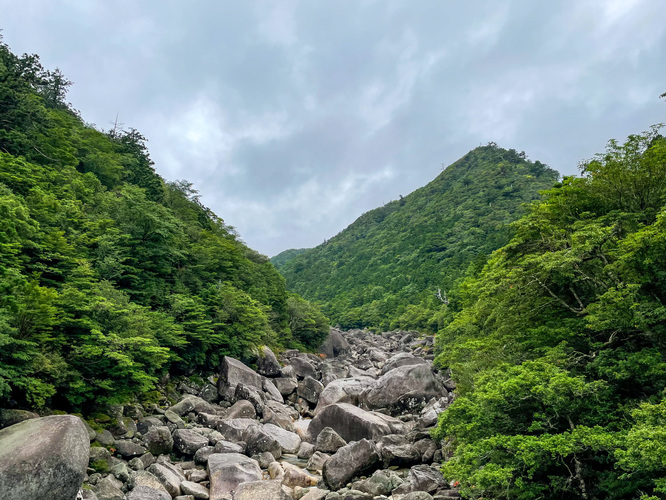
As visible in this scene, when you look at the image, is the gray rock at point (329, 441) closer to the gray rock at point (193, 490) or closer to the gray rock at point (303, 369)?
the gray rock at point (193, 490)

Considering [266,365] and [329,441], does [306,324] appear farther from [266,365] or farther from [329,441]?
[329,441]

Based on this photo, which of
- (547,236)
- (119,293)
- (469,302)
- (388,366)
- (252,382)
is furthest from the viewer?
(388,366)

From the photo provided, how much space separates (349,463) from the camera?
1323 centimetres

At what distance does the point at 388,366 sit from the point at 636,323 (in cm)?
2549

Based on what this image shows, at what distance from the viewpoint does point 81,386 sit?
42.4 ft

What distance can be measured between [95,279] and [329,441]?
41.3ft

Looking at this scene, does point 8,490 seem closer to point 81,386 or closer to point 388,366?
point 81,386

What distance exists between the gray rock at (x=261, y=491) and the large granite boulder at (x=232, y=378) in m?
11.7

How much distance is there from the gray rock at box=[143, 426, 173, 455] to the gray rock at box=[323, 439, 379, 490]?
6.16 m

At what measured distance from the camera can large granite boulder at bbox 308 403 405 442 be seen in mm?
16953

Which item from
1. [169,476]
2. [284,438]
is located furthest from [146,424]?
[284,438]

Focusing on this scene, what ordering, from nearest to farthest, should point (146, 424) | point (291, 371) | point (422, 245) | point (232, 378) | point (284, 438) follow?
point (146, 424)
point (284, 438)
point (232, 378)
point (291, 371)
point (422, 245)

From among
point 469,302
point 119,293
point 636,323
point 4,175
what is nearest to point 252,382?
point 119,293

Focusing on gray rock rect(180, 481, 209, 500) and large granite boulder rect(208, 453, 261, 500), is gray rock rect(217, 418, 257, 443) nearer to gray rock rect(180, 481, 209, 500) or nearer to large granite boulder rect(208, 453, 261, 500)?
large granite boulder rect(208, 453, 261, 500)
